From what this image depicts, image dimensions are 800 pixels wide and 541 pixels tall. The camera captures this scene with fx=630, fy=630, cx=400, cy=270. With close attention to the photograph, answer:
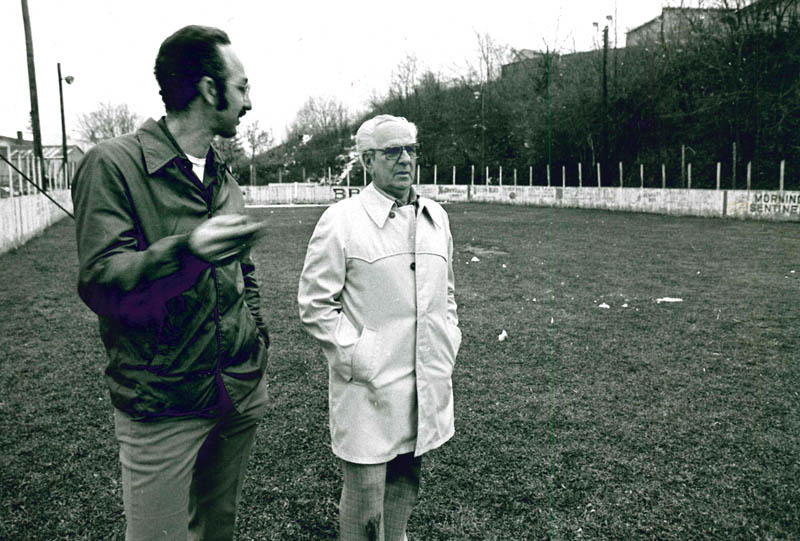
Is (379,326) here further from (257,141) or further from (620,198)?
(257,141)

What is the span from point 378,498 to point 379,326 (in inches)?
25.7

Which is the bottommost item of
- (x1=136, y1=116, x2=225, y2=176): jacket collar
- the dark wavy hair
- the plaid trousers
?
the plaid trousers

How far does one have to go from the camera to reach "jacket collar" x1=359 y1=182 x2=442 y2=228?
244cm

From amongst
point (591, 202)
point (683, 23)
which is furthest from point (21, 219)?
point (683, 23)

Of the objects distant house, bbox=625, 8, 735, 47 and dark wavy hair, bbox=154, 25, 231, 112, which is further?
distant house, bbox=625, 8, 735, 47

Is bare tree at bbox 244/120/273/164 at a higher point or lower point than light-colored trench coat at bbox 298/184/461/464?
higher

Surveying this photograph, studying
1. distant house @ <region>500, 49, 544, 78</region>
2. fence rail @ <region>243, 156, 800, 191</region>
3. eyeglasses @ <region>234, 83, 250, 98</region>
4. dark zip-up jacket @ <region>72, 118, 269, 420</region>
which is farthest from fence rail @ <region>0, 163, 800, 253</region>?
distant house @ <region>500, 49, 544, 78</region>

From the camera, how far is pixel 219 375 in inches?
75.1

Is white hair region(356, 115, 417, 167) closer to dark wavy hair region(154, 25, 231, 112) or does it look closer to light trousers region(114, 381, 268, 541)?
dark wavy hair region(154, 25, 231, 112)

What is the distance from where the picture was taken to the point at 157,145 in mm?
1773

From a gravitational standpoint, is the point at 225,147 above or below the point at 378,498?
above

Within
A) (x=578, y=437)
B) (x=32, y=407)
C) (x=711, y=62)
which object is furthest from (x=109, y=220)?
(x=711, y=62)

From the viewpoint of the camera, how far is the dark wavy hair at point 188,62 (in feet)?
5.81

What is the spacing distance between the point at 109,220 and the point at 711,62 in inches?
1528
